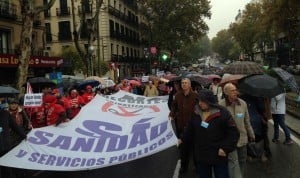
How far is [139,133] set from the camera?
926cm

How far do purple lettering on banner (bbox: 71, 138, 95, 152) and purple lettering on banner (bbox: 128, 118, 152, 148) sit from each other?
711 millimetres

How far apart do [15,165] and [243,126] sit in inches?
143

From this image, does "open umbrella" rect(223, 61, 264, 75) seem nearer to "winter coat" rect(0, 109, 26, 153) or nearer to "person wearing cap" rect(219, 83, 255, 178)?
"person wearing cap" rect(219, 83, 255, 178)

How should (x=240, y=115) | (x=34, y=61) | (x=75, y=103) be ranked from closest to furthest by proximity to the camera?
(x=240, y=115) → (x=75, y=103) → (x=34, y=61)

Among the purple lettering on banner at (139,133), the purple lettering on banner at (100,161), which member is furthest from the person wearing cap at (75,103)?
the purple lettering on banner at (100,161)

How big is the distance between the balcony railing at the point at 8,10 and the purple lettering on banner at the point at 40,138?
2330cm

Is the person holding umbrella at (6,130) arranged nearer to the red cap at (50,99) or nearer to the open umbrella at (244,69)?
the red cap at (50,99)

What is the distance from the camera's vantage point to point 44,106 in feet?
35.5

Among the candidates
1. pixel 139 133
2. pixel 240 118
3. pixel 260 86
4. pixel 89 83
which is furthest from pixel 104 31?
pixel 240 118

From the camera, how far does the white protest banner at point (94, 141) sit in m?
8.06

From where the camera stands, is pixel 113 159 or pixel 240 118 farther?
pixel 113 159

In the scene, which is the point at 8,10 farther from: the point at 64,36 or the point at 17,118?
the point at 64,36

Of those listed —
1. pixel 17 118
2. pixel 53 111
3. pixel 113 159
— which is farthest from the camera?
pixel 53 111

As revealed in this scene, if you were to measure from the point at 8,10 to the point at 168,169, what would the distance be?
24778 millimetres
